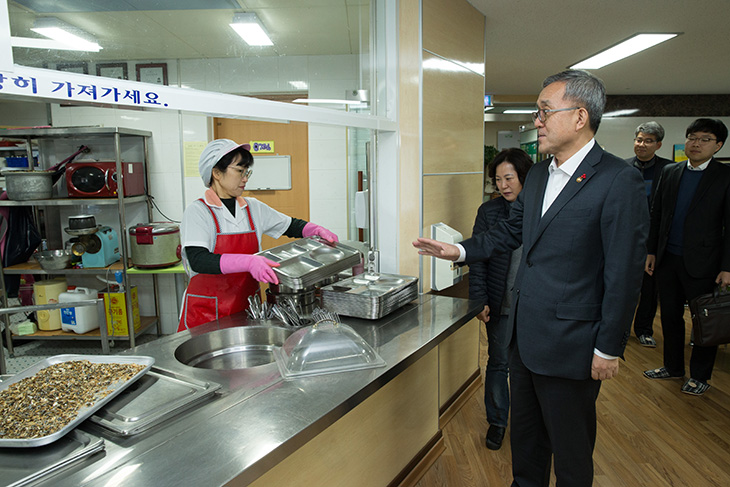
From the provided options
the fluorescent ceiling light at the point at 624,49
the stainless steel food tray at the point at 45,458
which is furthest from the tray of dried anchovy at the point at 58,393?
the fluorescent ceiling light at the point at 624,49

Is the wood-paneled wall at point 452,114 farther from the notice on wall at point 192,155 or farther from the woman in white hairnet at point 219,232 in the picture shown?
the notice on wall at point 192,155

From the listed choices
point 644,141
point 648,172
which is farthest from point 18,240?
point 648,172

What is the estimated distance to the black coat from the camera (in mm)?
2525

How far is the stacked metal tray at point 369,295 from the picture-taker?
6.63 feet

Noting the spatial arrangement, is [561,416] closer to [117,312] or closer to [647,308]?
[647,308]

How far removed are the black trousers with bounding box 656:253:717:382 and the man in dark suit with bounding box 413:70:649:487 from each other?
207cm

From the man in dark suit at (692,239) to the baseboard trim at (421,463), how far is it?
6.47ft

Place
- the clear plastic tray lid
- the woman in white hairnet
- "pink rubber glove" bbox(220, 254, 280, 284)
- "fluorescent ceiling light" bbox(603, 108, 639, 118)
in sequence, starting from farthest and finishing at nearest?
"fluorescent ceiling light" bbox(603, 108, 639, 118) < the woman in white hairnet < "pink rubber glove" bbox(220, 254, 280, 284) < the clear plastic tray lid

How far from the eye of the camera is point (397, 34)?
8.25 feet

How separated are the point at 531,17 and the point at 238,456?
3758 mm

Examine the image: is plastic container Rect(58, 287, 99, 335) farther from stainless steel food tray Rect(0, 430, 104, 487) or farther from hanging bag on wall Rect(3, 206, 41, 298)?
stainless steel food tray Rect(0, 430, 104, 487)

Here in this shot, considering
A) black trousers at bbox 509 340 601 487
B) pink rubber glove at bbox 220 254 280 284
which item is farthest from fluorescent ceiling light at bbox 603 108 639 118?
pink rubber glove at bbox 220 254 280 284

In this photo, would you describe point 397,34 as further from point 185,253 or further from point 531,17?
point 531,17

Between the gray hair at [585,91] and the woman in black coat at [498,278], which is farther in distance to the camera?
the woman in black coat at [498,278]
